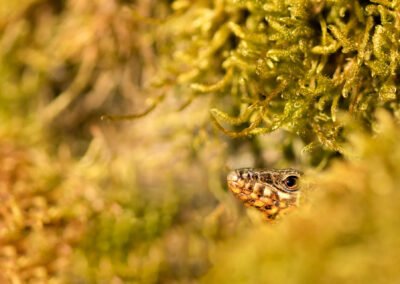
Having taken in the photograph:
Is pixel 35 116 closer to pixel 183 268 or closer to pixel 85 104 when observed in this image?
pixel 85 104

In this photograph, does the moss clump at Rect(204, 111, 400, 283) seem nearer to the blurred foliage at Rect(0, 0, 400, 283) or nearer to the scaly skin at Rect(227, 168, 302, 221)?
the blurred foliage at Rect(0, 0, 400, 283)

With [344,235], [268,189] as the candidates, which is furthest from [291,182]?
[344,235]

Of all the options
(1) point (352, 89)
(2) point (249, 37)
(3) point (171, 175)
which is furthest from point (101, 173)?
(1) point (352, 89)

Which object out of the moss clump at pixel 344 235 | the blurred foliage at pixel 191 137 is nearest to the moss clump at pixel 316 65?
the blurred foliage at pixel 191 137

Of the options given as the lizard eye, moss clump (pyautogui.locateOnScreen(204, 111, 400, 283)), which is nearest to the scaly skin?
the lizard eye

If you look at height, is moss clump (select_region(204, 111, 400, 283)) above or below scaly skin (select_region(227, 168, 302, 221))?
above
